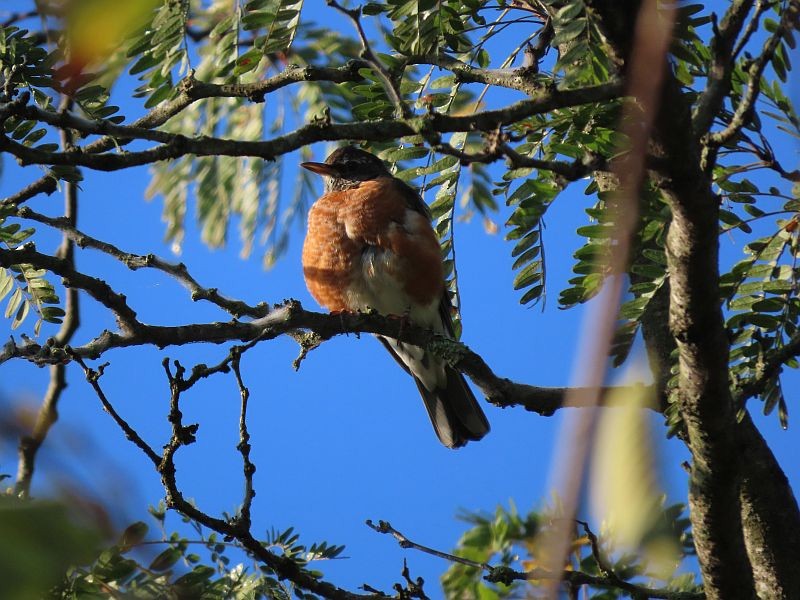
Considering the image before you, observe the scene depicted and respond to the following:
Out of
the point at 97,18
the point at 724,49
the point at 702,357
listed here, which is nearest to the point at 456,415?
the point at 702,357

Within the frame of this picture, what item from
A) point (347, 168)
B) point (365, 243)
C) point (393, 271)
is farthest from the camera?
point (347, 168)

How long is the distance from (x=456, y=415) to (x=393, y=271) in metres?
1.09

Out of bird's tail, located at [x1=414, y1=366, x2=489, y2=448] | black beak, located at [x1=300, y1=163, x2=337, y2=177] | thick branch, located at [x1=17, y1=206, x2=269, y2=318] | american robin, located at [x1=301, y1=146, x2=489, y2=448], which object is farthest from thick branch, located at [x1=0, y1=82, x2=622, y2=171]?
black beak, located at [x1=300, y1=163, x2=337, y2=177]

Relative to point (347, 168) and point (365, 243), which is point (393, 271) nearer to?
point (365, 243)

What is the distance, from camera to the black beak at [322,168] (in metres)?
6.39

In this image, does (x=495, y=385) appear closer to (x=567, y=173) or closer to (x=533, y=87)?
(x=533, y=87)

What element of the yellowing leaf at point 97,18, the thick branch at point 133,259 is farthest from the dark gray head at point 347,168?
the yellowing leaf at point 97,18

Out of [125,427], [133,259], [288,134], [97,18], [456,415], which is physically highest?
[456,415]

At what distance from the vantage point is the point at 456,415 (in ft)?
19.0

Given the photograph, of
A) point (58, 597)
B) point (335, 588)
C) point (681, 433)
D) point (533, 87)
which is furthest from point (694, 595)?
point (58, 597)

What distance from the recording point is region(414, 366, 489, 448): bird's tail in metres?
5.74

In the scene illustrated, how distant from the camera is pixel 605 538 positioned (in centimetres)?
327

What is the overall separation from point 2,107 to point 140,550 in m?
1.15

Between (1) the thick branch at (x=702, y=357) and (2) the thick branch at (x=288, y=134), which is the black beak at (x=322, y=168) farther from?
(2) the thick branch at (x=288, y=134)
